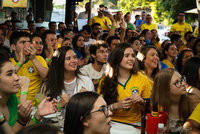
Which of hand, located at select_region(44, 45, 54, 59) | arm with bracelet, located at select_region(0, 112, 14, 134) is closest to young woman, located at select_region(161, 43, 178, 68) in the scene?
hand, located at select_region(44, 45, 54, 59)

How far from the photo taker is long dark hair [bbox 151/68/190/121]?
9.10ft

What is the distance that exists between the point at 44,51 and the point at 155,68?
6.90 feet

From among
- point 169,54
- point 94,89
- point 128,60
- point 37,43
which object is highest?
point 37,43

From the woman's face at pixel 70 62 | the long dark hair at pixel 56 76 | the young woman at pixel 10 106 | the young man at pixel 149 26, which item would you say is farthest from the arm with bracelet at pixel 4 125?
the young man at pixel 149 26

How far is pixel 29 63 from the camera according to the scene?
4.08 metres

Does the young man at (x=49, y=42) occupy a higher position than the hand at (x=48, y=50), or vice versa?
the young man at (x=49, y=42)

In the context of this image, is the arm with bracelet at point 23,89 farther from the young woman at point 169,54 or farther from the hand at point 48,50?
the young woman at point 169,54

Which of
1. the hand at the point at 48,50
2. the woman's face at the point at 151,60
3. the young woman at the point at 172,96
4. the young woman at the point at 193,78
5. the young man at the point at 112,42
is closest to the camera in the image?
the young woman at the point at 172,96

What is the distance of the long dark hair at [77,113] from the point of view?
1915 mm

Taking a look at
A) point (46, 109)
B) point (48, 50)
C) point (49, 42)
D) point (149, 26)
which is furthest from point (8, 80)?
point (149, 26)

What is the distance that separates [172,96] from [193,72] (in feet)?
2.11

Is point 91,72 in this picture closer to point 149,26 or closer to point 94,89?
point 94,89

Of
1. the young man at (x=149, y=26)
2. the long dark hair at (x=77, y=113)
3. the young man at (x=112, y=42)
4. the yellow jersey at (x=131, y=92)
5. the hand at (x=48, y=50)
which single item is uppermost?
the young man at (x=149, y=26)

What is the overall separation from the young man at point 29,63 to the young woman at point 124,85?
1.04 m
